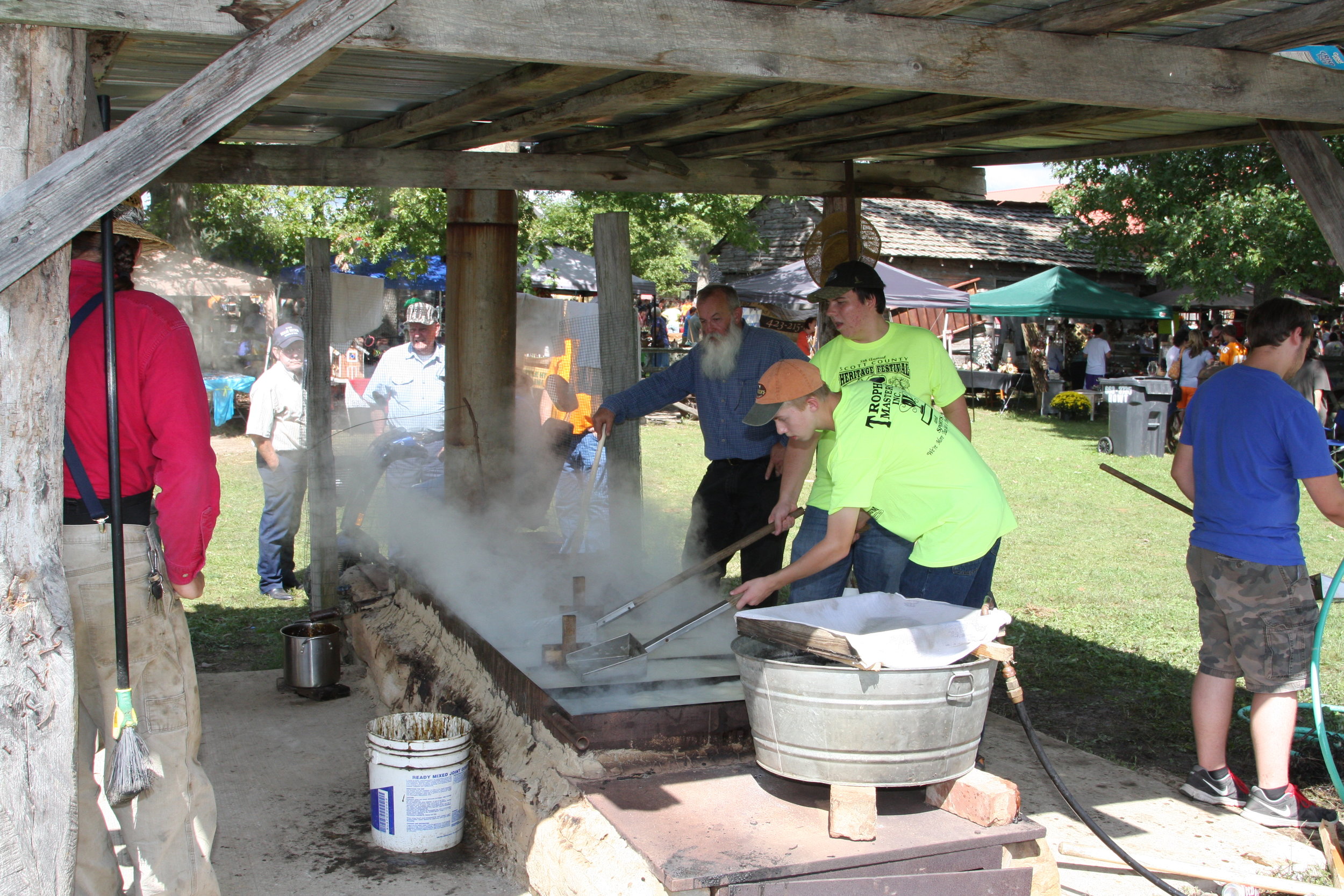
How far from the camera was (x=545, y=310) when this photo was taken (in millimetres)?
8820

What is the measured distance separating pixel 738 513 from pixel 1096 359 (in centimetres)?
1732

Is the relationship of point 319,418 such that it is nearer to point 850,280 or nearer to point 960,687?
point 850,280

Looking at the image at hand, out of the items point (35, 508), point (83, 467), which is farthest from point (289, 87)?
point (35, 508)

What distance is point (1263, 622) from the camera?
396cm

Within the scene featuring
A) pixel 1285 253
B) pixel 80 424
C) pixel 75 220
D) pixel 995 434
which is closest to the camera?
pixel 75 220

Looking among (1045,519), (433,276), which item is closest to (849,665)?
(1045,519)

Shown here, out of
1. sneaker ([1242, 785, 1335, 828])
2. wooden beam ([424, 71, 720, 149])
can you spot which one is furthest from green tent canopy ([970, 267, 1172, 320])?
sneaker ([1242, 785, 1335, 828])

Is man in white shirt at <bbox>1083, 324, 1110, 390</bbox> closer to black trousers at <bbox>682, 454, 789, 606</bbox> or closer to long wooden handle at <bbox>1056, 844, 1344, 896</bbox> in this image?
black trousers at <bbox>682, 454, 789, 606</bbox>

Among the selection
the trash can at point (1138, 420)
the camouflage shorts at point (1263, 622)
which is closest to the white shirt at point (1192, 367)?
the trash can at point (1138, 420)

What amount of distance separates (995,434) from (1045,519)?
7154mm

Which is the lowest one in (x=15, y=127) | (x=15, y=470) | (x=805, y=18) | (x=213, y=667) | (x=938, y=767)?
(x=213, y=667)

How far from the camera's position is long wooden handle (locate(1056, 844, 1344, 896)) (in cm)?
323

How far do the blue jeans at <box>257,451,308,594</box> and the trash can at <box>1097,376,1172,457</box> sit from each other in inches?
431

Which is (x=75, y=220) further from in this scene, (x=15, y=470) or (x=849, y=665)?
(x=849, y=665)
